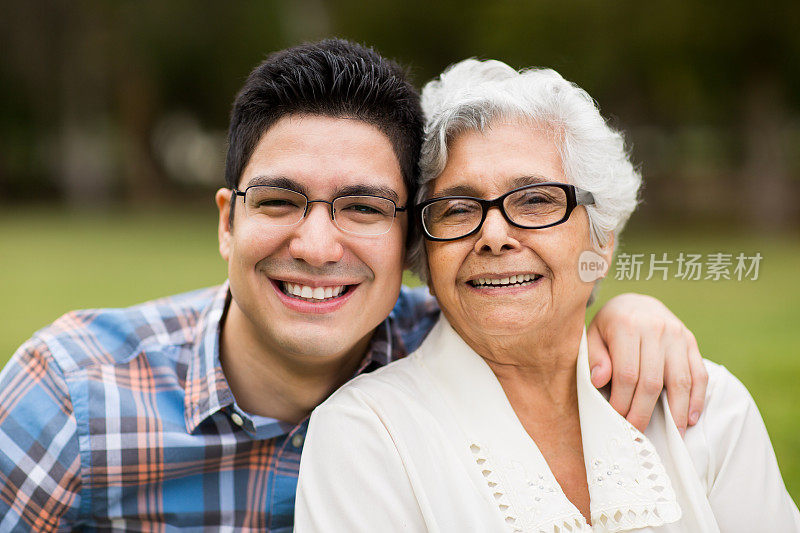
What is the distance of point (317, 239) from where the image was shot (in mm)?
2344

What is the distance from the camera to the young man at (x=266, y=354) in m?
2.42

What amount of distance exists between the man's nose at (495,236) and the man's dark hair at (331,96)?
371mm

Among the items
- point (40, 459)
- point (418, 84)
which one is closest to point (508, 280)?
point (40, 459)

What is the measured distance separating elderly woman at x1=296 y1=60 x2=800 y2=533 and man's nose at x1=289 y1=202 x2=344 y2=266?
0.30 m

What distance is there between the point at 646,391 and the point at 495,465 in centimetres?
57

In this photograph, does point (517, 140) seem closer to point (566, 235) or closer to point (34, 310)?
point (566, 235)

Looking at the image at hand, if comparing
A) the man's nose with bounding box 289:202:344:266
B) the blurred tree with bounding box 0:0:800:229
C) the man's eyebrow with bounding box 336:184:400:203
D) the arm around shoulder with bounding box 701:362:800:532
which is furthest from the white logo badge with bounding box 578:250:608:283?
the blurred tree with bounding box 0:0:800:229

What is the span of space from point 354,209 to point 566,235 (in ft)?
2.25

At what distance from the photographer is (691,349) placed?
100 inches

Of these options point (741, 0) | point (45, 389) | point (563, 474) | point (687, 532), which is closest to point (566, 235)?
point (563, 474)

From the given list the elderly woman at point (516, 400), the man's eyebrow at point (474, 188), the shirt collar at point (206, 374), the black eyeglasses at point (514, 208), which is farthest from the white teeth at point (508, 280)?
the shirt collar at point (206, 374)

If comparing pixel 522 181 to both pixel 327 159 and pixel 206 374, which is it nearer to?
pixel 327 159

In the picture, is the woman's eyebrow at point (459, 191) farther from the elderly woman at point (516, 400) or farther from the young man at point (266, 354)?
the young man at point (266, 354)

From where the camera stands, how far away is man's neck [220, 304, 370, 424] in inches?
104
